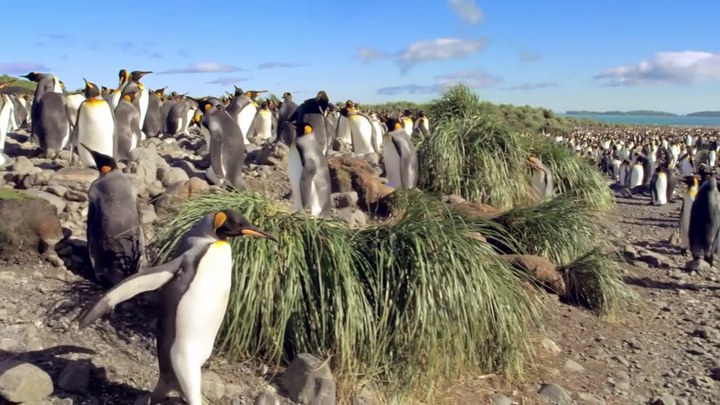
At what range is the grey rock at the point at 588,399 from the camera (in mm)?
4849

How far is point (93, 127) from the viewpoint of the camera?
8555mm

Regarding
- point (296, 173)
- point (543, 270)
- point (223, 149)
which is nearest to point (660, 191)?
point (543, 270)

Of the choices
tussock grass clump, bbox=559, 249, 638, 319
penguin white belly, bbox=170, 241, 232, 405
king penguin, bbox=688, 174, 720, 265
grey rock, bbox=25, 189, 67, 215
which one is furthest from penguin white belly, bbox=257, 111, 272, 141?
penguin white belly, bbox=170, 241, 232, 405

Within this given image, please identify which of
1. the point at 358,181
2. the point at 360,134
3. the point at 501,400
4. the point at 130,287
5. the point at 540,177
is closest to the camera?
the point at 130,287

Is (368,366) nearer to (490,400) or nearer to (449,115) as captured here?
(490,400)

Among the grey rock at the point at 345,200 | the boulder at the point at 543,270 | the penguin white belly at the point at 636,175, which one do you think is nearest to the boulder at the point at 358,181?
the grey rock at the point at 345,200

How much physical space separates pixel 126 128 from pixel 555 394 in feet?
24.8

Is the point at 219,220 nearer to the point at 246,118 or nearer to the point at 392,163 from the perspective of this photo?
the point at 392,163

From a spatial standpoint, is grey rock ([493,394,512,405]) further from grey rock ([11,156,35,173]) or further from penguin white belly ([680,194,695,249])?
penguin white belly ([680,194,695,249])

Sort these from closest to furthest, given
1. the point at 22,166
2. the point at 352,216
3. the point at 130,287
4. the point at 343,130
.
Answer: the point at 130,287, the point at 352,216, the point at 22,166, the point at 343,130

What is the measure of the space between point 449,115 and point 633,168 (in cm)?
847

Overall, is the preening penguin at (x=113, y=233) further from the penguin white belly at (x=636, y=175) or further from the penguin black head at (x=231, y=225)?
the penguin white belly at (x=636, y=175)

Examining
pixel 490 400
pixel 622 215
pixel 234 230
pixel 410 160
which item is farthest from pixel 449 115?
pixel 234 230

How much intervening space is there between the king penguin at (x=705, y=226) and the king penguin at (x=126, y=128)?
7.34m
